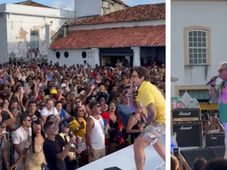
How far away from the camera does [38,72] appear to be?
2.93m

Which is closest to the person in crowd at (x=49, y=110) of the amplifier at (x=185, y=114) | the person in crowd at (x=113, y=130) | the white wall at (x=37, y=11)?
the person in crowd at (x=113, y=130)

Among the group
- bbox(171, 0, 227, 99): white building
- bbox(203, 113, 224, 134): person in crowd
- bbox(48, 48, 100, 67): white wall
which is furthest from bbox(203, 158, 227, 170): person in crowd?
bbox(48, 48, 100, 67): white wall

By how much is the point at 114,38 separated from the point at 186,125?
606 mm

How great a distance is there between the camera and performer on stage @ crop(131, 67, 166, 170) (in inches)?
80.6

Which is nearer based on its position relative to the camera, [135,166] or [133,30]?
[135,166]

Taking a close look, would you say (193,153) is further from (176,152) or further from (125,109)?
(125,109)

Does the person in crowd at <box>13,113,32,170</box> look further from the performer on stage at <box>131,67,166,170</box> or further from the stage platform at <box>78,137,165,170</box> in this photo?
the performer on stage at <box>131,67,166,170</box>

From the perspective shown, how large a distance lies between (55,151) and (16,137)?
0.27 metres

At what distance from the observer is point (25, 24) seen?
7.96ft

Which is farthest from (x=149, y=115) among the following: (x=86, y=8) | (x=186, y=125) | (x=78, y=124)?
(x=86, y=8)

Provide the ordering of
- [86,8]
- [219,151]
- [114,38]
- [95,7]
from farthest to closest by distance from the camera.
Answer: [95,7] < [86,8] < [114,38] < [219,151]

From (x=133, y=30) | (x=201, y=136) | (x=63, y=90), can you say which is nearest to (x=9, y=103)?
(x=63, y=90)

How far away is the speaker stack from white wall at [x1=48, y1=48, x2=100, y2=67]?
58 centimetres

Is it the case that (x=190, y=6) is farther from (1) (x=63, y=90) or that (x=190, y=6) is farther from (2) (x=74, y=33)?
(1) (x=63, y=90)
